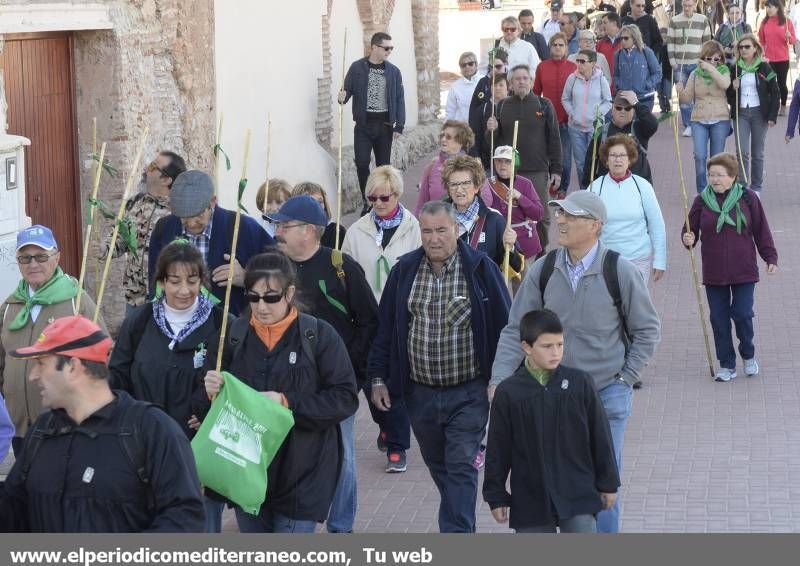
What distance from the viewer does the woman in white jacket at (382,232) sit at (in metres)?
8.31

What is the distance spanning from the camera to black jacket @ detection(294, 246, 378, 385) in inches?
290

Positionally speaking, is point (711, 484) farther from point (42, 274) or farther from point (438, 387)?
point (42, 274)

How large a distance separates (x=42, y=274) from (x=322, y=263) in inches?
52.0

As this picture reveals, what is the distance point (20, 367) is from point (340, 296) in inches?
60.6

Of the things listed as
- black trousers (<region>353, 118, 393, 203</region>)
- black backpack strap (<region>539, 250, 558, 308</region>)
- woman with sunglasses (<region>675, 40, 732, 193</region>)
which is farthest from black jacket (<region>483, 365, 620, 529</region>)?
black trousers (<region>353, 118, 393, 203</region>)

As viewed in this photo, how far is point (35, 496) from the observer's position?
4609mm

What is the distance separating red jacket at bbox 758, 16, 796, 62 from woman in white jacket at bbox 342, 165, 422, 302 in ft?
51.6

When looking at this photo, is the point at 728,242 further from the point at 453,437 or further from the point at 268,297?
the point at 268,297

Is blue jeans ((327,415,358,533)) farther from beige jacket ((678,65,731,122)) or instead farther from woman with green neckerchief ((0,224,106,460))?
beige jacket ((678,65,731,122))

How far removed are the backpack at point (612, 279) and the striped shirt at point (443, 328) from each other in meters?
0.38

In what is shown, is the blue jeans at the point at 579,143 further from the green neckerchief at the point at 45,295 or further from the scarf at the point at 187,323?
the scarf at the point at 187,323

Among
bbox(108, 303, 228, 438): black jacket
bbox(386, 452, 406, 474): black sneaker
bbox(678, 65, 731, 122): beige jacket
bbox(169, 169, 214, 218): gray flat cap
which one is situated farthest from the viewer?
bbox(678, 65, 731, 122): beige jacket

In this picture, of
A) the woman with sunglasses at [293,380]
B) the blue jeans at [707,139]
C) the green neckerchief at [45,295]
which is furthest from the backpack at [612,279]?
the blue jeans at [707,139]

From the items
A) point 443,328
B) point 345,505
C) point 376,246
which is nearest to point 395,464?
point 376,246
